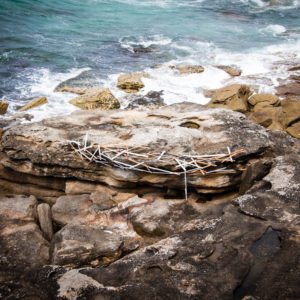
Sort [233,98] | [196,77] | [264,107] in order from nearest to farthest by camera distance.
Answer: [264,107] → [233,98] → [196,77]

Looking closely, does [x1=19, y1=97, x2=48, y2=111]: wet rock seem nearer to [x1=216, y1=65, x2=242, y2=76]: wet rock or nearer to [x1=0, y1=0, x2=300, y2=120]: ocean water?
[x1=0, y1=0, x2=300, y2=120]: ocean water

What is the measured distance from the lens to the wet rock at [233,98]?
11.5 meters

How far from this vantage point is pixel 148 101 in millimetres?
12961

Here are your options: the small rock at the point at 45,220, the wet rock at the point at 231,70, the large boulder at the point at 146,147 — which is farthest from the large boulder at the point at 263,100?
the small rock at the point at 45,220

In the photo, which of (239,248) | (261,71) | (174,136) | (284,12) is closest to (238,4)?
(284,12)

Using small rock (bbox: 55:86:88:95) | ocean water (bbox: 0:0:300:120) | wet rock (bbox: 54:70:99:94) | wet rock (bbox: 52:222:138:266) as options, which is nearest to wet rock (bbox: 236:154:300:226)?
wet rock (bbox: 52:222:138:266)

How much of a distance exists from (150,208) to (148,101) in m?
7.77

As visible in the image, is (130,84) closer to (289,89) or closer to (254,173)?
(289,89)

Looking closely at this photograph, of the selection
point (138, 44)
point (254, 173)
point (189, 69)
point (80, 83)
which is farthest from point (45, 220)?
point (138, 44)

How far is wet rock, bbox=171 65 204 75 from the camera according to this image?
15648mm

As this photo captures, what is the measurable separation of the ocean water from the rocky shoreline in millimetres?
5639

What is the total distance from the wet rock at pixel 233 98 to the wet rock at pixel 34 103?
517 cm

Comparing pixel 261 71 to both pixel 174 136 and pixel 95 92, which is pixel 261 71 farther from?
pixel 174 136

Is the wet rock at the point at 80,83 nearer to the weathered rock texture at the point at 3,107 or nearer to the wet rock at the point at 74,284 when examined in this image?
the weathered rock texture at the point at 3,107
